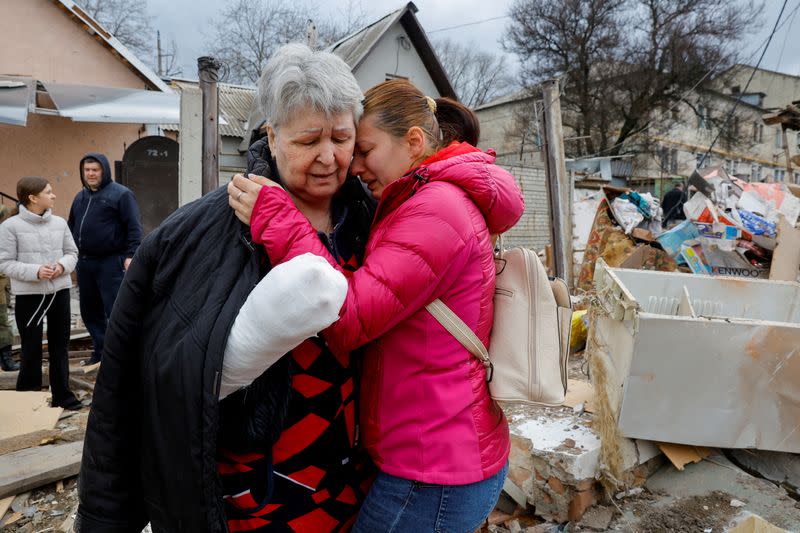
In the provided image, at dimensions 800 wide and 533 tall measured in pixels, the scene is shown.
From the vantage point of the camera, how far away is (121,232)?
527cm

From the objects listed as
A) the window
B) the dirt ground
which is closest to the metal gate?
the dirt ground

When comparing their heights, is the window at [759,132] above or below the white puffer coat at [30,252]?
above

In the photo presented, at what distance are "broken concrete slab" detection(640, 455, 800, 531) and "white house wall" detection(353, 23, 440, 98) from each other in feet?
49.4

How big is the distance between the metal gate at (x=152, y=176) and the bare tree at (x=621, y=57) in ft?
66.5

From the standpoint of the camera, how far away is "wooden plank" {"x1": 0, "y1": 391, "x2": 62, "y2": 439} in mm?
3990

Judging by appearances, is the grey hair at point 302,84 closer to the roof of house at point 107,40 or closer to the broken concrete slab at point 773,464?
the broken concrete slab at point 773,464

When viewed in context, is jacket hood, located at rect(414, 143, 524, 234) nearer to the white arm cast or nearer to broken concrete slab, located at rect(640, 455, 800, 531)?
the white arm cast

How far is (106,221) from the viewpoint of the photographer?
5.18 metres

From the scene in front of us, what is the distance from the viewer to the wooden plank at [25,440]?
3.78m

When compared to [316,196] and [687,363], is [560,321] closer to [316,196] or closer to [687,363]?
[316,196]

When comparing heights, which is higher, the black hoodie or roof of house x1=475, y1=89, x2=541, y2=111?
roof of house x1=475, y1=89, x2=541, y2=111

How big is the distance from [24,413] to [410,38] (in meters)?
16.4

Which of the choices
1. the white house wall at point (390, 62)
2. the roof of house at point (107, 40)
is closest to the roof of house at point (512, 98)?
the white house wall at point (390, 62)

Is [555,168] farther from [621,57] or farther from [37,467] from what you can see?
[621,57]
